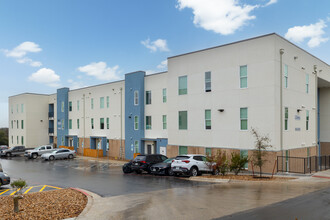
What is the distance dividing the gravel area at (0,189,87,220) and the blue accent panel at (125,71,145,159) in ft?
67.2

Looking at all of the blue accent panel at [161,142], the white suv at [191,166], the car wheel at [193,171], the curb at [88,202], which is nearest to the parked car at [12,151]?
the blue accent panel at [161,142]

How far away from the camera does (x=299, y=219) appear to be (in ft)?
29.8

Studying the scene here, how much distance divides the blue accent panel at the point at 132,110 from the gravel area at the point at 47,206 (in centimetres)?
2048

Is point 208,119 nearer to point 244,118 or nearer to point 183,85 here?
point 244,118

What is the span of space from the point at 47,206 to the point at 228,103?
641 inches

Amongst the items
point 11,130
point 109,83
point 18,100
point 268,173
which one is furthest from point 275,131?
point 11,130

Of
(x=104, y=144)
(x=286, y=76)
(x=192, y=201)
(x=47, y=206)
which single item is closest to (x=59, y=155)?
(x=104, y=144)

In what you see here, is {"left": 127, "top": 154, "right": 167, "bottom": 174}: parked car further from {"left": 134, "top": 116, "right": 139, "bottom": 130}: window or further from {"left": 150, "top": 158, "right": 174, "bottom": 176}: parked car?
{"left": 134, "top": 116, "right": 139, "bottom": 130}: window

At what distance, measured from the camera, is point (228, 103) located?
24062 mm

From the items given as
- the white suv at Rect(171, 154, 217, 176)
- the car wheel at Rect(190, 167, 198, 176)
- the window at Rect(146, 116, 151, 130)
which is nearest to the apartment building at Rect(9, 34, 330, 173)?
the window at Rect(146, 116, 151, 130)

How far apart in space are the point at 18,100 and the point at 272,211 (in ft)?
181

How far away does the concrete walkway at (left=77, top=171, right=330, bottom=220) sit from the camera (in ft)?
33.5

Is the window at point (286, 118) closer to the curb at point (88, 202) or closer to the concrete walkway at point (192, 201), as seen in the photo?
the concrete walkway at point (192, 201)

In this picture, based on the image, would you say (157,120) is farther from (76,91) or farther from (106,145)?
(76,91)
